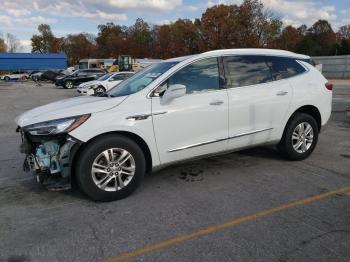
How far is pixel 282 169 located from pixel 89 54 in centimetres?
9412

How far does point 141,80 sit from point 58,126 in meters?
1.41

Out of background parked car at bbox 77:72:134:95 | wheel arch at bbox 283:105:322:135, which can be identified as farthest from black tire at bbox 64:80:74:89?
wheel arch at bbox 283:105:322:135

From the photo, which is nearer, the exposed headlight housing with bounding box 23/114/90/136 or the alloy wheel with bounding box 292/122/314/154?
the exposed headlight housing with bounding box 23/114/90/136

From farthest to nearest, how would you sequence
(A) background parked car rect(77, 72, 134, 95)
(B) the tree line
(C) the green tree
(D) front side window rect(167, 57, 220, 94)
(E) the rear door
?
(C) the green tree
(B) the tree line
(A) background parked car rect(77, 72, 134, 95)
(E) the rear door
(D) front side window rect(167, 57, 220, 94)

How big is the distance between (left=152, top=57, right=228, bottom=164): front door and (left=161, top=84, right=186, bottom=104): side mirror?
12cm

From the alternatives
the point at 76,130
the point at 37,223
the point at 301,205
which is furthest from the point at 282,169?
the point at 37,223

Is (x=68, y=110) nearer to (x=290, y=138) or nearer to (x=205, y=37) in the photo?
(x=290, y=138)

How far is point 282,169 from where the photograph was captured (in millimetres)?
5324

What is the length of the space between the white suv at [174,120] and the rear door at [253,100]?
0.05 ft

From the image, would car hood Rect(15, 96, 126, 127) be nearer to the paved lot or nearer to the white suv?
the white suv

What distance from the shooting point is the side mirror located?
4.25 m

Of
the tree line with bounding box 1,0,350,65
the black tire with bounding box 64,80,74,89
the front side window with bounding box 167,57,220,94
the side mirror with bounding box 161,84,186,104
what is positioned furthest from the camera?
the tree line with bounding box 1,0,350,65

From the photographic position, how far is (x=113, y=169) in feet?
13.7

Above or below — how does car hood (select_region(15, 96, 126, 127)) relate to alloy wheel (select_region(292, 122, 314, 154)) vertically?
above
